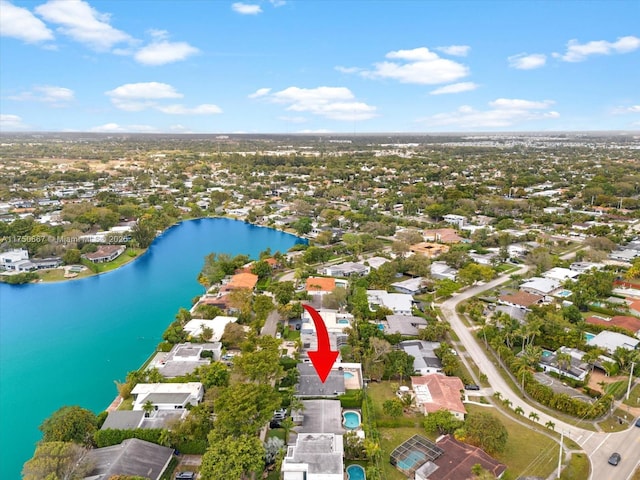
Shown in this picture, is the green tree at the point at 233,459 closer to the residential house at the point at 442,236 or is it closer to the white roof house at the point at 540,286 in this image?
the white roof house at the point at 540,286

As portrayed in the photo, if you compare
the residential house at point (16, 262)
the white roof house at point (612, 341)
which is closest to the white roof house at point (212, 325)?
the white roof house at point (612, 341)

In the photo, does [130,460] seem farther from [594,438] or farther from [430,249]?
[430,249]

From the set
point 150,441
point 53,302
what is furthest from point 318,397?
point 53,302

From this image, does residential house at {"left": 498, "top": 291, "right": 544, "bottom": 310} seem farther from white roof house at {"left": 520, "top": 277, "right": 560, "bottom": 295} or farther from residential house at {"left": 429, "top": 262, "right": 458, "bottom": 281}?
residential house at {"left": 429, "top": 262, "right": 458, "bottom": 281}

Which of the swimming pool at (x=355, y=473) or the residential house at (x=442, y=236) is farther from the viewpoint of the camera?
the residential house at (x=442, y=236)

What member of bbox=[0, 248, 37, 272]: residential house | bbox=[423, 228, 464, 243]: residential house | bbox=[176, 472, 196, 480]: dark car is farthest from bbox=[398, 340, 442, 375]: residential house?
bbox=[0, 248, 37, 272]: residential house
